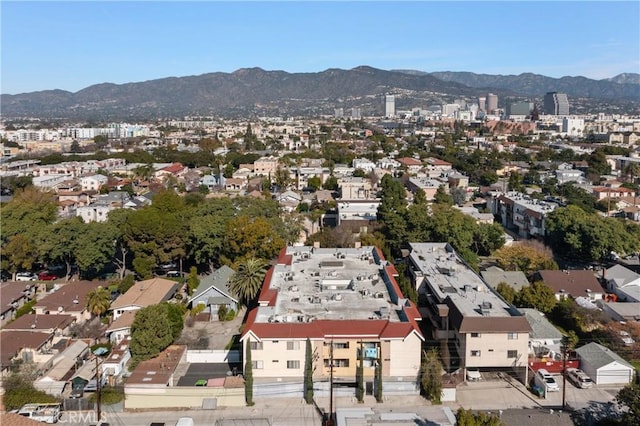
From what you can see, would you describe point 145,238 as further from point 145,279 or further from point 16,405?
point 16,405

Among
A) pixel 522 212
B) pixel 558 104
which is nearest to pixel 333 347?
pixel 522 212

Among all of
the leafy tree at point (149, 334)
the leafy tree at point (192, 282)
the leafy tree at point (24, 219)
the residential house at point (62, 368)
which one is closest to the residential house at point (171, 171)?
the leafy tree at point (24, 219)

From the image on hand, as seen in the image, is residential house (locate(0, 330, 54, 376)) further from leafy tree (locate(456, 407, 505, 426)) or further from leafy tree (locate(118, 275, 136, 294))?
leafy tree (locate(456, 407, 505, 426))

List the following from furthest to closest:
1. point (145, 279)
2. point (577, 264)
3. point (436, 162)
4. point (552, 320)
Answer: point (436, 162)
point (577, 264)
point (145, 279)
point (552, 320)

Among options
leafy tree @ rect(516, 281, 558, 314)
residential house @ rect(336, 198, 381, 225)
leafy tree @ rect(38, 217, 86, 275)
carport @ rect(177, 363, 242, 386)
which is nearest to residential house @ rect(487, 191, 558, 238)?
residential house @ rect(336, 198, 381, 225)

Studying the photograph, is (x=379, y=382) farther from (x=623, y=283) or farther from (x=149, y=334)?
(x=623, y=283)

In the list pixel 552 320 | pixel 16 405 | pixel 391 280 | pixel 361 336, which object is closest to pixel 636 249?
pixel 552 320

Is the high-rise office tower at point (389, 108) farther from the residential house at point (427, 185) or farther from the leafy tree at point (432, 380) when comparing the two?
the leafy tree at point (432, 380)
